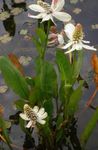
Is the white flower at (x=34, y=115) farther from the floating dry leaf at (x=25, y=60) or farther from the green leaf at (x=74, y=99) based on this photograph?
the floating dry leaf at (x=25, y=60)

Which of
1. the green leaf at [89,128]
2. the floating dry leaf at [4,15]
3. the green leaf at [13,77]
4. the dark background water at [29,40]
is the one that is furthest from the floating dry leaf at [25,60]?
the green leaf at [89,128]

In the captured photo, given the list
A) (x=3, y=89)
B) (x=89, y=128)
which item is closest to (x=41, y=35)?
(x=89, y=128)

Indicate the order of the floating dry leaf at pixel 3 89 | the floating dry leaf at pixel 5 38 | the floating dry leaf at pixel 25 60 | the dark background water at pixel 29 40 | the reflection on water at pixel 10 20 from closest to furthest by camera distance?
the dark background water at pixel 29 40, the floating dry leaf at pixel 3 89, the floating dry leaf at pixel 25 60, the floating dry leaf at pixel 5 38, the reflection on water at pixel 10 20

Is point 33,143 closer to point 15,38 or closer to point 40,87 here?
point 40,87

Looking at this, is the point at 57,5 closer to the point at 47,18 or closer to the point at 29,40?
the point at 47,18

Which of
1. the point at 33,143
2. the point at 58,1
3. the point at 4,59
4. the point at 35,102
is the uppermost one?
the point at 58,1

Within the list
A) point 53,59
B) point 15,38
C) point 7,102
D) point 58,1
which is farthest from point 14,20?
point 58,1
